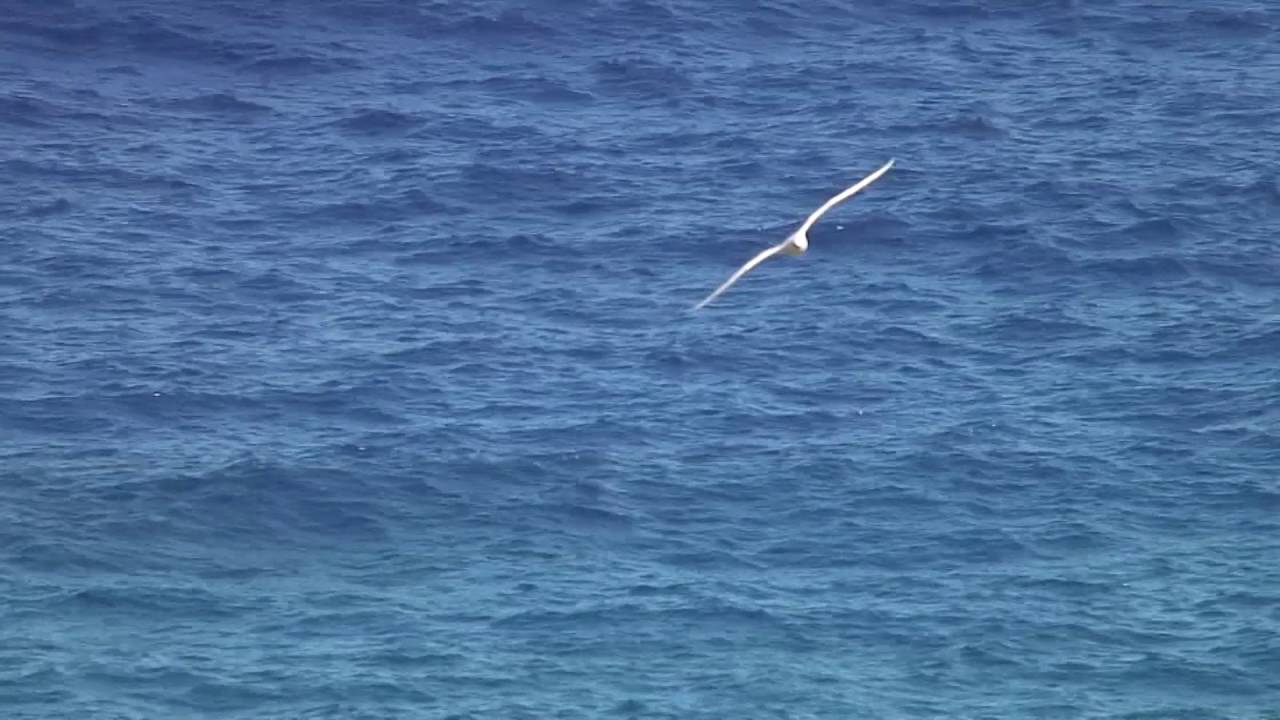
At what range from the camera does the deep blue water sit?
5978 cm

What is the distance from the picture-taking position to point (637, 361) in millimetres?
75938

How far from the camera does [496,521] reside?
67.0 m

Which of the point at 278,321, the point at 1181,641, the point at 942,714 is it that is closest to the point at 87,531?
the point at 278,321

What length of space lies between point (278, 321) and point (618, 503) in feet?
58.5

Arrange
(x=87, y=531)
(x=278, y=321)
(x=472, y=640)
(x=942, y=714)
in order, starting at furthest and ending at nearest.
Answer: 1. (x=278, y=321)
2. (x=87, y=531)
3. (x=472, y=640)
4. (x=942, y=714)

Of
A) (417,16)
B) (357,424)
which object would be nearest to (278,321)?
(357,424)

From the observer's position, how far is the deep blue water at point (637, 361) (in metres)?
59.8

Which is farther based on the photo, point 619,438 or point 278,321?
point 278,321

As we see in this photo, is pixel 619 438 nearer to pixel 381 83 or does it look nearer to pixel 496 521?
pixel 496 521

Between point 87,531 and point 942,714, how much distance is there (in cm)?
2573

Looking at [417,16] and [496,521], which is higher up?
[417,16]

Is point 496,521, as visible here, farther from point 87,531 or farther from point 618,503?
point 87,531

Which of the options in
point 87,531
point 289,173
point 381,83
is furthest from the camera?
point 381,83

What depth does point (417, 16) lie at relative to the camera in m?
107
